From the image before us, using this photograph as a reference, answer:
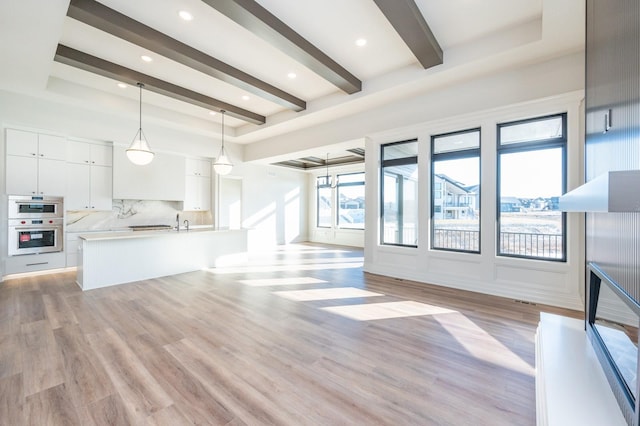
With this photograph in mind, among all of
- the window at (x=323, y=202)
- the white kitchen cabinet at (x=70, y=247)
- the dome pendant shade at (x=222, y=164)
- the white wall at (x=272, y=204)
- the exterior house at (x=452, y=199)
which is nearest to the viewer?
the exterior house at (x=452, y=199)

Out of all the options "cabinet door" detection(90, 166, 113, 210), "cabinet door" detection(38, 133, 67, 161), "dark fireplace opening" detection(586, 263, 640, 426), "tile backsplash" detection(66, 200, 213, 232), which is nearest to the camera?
"dark fireplace opening" detection(586, 263, 640, 426)

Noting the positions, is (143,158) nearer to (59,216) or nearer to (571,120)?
(59,216)

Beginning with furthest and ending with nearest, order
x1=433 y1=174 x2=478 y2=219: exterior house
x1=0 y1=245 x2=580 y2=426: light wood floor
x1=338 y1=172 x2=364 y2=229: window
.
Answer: x1=338 y1=172 x2=364 y2=229: window
x1=433 y1=174 x2=478 y2=219: exterior house
x1=0 y1=245 x2=580 y2=426: light wood floor

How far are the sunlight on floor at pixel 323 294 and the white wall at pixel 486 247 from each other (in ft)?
4.05

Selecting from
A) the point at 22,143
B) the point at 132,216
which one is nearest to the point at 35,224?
the point at 22,143

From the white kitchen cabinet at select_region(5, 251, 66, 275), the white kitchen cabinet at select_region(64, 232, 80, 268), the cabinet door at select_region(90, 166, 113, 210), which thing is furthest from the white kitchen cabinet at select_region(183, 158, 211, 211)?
the white kitchen cabinet at select_region(5, 251, 66, 275)

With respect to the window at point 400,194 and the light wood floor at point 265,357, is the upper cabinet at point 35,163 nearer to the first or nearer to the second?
the light wood floor at point 265,357

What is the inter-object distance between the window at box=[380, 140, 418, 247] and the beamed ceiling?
1.02 m

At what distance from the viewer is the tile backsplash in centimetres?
591

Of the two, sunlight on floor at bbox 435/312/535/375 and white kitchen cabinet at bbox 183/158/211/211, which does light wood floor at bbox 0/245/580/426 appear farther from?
white kitchen cabinet at bbox 183/158/211/211

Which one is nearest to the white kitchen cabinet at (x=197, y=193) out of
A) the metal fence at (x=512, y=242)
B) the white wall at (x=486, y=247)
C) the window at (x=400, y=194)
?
the white wall at (x=486, y=247)

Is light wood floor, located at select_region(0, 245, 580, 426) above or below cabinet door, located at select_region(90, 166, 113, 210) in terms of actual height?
below

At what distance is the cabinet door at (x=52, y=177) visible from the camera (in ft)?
16.7

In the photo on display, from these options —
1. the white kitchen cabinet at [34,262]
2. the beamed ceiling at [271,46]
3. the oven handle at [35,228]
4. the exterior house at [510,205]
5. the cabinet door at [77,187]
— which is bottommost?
the white kitchen cabinet at [34,262]
